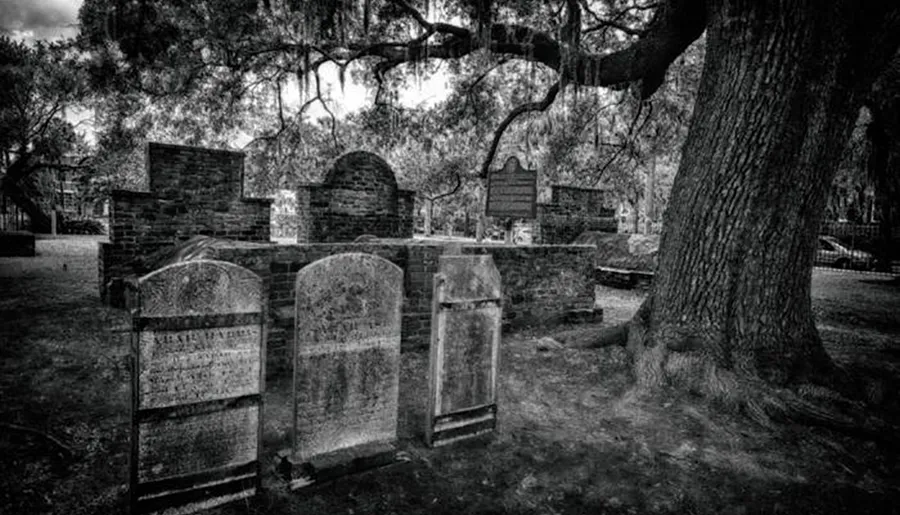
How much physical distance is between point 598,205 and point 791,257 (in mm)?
8794

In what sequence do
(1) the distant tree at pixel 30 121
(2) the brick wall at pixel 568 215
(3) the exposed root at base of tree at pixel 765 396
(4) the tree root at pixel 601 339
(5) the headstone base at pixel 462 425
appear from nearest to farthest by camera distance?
(5) the headstone base at pixel 462 425 < (3) the exposed root at base of tree at pixel 765 396 < (4) the tree root at pixel 601 339 < (2) the brick wall at pixel 568 215 < (1) the distant tree at pixel 30 121

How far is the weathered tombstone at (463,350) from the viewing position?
3744mm

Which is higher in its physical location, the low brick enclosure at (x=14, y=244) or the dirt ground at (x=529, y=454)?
the low brick enclosure at (x=14, y=244)

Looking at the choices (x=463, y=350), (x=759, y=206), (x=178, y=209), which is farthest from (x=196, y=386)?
(x=178, y=209)

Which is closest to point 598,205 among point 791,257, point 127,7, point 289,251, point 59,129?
point 791,257

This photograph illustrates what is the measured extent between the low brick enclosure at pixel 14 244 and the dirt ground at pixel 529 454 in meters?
11.2

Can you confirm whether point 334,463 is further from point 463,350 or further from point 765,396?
point 765,396

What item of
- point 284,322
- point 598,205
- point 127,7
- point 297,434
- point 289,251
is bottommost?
point 297,434

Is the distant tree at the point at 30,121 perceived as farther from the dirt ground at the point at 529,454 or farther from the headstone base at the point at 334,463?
the headstone base at the point at 334,463

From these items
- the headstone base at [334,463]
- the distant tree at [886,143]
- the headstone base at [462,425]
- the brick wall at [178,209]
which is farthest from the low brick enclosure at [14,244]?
the distant tree at [886,143]

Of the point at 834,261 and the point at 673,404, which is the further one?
the point at 834,261

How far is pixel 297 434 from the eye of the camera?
3.18 m

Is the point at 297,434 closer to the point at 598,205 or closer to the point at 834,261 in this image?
the point at 598,205

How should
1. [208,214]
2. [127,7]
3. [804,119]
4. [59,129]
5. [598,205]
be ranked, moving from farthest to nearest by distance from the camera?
1. [59,129]
2. [598,205]
3. [208,214]
4. [127,7]
5. [804,119]
